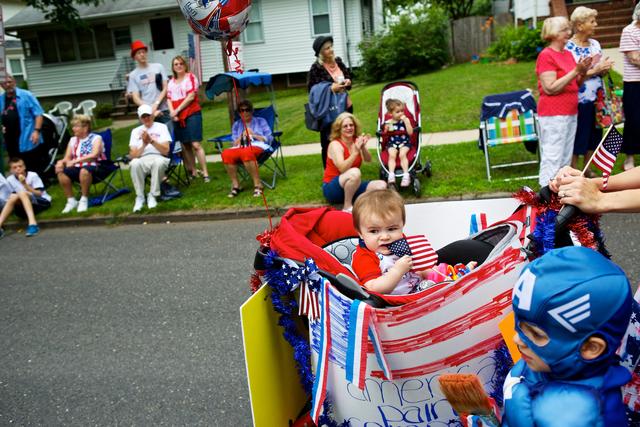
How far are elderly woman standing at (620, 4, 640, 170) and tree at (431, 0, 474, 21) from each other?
67.9 ft

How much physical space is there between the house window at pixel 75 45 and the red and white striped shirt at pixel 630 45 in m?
22.1

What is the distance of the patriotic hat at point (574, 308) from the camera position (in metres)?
1.55

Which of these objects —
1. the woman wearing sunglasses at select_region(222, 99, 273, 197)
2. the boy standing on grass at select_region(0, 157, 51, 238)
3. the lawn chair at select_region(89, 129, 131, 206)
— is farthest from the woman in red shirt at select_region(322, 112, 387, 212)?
the boy standing on grass at select_region(0, 157, 51, 238)

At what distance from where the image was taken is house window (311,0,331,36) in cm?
2227

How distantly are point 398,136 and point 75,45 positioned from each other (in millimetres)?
21433

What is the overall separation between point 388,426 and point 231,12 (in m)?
2.45

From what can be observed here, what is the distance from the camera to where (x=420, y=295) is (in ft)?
7.95

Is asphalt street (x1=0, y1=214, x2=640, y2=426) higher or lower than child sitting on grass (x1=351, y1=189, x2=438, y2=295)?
lower

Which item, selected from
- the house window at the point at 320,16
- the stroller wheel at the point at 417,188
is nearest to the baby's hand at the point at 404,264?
the stroller wheel at the point at 417,188

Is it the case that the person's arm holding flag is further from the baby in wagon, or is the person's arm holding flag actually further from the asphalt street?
the baby in wagon

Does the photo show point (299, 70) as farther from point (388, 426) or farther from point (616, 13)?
point (388, 426)

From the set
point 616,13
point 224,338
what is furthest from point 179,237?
point 616,13

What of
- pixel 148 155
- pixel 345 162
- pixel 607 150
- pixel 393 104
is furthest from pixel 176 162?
pixel 607 150

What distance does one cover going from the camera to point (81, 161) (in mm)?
9031
